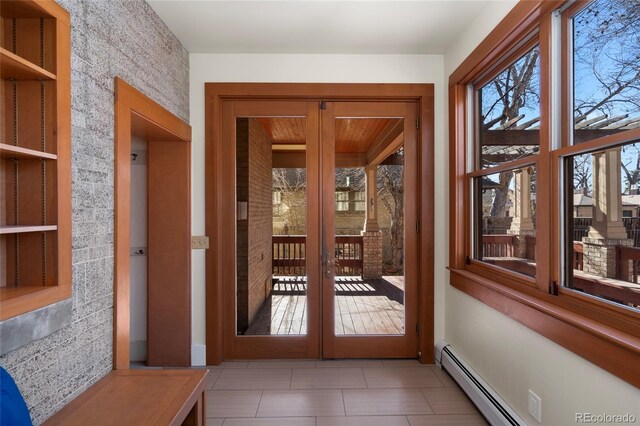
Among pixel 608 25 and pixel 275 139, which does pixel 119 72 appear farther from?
pixel 608 25

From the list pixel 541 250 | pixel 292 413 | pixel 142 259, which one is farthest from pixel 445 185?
pixel 142 259

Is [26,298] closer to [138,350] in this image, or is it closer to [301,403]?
[301,403]

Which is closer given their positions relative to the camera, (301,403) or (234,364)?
(301,403)

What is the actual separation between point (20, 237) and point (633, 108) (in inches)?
98.3

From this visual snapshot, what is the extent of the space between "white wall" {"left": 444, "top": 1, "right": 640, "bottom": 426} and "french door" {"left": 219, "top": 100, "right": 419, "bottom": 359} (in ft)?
1.83

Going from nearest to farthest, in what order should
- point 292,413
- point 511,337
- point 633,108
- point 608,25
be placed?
1. point 633,108
2. point 608,25
3. point 511,337
4. point 292,413

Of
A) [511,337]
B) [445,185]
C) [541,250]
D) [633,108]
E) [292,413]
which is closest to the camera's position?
[633,108]

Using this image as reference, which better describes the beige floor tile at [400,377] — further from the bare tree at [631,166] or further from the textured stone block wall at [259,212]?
the bare tree at [631,166]

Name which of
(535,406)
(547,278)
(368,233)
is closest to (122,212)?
(368,233)

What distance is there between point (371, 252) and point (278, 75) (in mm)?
1764

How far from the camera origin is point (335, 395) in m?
2.54

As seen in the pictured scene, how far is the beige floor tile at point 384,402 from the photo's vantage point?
7.69ft

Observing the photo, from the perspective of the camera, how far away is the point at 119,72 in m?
1.97

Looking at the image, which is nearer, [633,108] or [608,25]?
[633,108]
